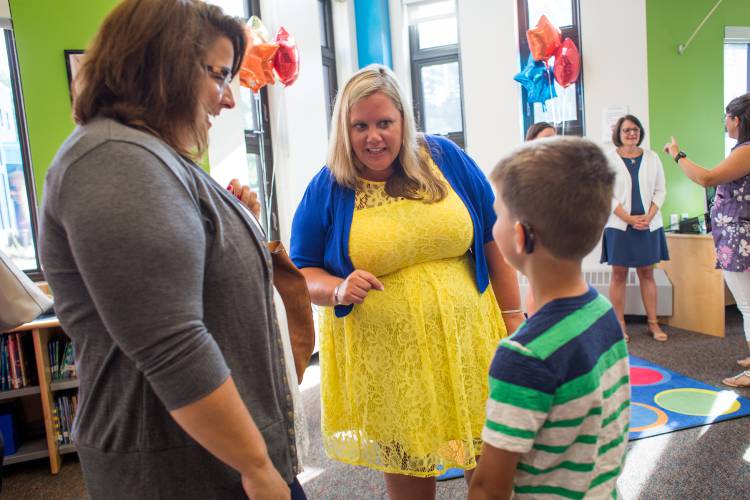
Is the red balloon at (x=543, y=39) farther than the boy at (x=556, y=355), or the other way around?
the red balloon at (x=543, y=39)

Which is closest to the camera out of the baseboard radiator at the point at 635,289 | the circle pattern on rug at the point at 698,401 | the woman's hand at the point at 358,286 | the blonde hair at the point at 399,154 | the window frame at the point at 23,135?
the woman's hand at the point at 358,286

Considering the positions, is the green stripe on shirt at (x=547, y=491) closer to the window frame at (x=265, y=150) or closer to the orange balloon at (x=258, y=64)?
the orange balloon at (x=258, y=64)

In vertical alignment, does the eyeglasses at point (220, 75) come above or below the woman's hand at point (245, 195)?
above

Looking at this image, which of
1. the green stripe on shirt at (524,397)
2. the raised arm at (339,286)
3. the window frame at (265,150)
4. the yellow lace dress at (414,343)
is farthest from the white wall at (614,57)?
the green stripe on shirt at (524,397)

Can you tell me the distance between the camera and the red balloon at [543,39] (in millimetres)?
4516

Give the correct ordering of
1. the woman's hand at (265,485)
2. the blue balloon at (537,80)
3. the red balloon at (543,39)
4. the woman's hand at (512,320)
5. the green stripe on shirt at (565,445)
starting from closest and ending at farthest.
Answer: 1. the woman's hand at (265,485)
2. the green stripe on shirt at (565,445)
3. the woman's hand at (512,320)
4. the red balloon at (543,39)
5. the blue balloon at (537,80)

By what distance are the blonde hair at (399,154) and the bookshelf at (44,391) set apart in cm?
190

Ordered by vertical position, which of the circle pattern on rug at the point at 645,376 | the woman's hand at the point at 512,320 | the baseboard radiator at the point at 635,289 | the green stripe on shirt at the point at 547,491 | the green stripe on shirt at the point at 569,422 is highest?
the green stripe on shirt at the point at 569,422

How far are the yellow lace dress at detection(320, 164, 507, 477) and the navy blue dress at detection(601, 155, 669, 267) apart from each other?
3.10 m

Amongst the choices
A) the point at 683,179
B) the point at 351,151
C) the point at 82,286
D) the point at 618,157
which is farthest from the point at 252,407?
the point at 683,179

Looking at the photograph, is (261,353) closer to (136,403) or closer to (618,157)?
(136,403)

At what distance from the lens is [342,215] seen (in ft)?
4.67

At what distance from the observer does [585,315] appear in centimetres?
87

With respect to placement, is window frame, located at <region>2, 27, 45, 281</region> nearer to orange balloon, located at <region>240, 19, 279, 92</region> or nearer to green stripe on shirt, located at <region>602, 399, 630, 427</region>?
orange balloon, located at <region>240, 19, 279, 92</region>
